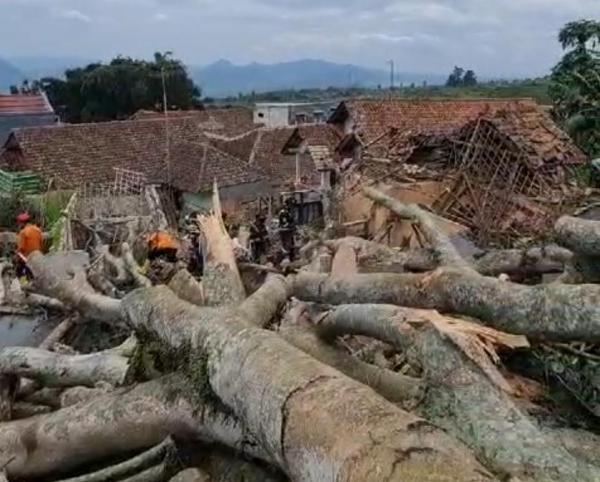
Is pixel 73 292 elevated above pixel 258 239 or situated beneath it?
elevated above

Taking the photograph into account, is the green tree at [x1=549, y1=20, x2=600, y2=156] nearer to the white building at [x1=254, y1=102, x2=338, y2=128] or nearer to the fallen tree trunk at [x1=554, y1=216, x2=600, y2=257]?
the fallen tree trunk at [x1=554, y1=216, x2=600, y2=257]

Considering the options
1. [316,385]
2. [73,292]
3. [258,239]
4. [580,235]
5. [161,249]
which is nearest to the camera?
[316,385]

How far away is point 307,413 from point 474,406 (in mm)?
699

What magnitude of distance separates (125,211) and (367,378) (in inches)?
592

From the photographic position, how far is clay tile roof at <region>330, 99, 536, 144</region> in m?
22.3

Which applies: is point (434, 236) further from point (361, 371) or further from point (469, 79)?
point (469, 79)

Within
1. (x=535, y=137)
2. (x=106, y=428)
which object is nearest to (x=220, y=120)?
(x=535, y=137)

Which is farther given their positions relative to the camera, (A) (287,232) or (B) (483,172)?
(A) (287,232)

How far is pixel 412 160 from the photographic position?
591 inches

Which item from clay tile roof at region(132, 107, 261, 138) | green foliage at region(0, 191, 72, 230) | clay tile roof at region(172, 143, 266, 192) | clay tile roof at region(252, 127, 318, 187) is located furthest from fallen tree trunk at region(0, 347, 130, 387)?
clay tile roof at region(132, 107, 261, 138)

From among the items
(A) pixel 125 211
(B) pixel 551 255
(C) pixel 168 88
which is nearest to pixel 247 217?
(A) pixel 125 211

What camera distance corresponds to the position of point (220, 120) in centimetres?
3506

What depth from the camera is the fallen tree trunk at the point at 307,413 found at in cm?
226

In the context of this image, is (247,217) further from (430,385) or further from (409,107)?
(430,385)
